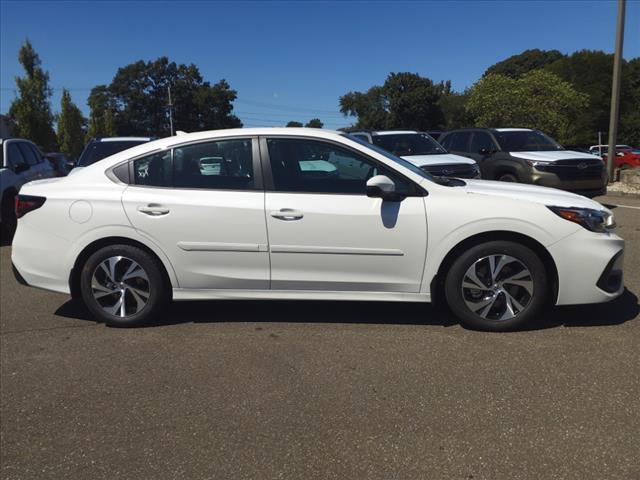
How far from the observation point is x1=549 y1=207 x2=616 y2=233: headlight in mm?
4121

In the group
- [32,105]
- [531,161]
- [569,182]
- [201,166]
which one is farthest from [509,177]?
[32,105]

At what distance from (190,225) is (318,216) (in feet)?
3.28

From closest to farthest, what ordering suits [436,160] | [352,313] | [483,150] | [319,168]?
[319,168]
[352,313]
[436,160]
[483,150]

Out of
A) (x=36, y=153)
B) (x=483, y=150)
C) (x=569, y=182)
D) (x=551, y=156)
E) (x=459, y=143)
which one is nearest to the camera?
(x=569, y=182)

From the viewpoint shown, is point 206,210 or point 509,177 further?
point 509,177

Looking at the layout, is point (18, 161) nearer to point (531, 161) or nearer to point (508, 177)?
point (508, 177)

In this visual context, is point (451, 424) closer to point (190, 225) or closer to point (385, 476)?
point (385, 476)

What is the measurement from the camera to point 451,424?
294 cm

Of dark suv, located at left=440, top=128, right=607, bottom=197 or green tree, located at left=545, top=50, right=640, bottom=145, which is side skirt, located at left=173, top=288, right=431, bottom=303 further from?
green tree, located at left=545, top=50, right=640, bottom=145

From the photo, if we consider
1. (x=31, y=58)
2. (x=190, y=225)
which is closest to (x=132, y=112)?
(x=31, y=58)

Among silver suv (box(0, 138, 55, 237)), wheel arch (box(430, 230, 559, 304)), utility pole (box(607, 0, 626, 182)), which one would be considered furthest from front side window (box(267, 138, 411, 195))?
utility pole (box(607, 0, 626, 182))

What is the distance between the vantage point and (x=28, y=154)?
10531 millimetres

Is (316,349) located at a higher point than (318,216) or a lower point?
lower

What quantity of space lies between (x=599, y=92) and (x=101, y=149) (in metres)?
61.0
